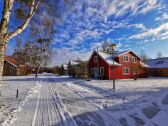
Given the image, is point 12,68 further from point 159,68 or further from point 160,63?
point 160,63

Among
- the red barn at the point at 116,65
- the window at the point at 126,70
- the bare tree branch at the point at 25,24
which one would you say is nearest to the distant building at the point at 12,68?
the red barn at the point at 116,65

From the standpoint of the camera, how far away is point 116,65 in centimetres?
3609

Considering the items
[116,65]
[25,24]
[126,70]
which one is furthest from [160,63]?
[25,24]

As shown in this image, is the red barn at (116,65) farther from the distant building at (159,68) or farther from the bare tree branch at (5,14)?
the bare tree branch at (5,14)

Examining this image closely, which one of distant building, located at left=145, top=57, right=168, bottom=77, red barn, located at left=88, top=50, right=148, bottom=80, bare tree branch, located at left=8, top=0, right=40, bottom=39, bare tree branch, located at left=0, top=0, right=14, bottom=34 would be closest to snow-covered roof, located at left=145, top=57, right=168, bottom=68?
distant building, located at left=145, top=57, right=168, bottom=77

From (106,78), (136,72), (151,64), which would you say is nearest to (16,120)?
(106,78)

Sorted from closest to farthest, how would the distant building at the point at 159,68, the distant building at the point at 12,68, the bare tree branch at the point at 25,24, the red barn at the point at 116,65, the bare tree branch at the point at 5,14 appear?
the bare tree branch at the point at 5,14, the bare tree branch at the point at 25,24, the red barn at the point at 116,65, the distant building at the point at 159,68, the distant building at the point at 12,68

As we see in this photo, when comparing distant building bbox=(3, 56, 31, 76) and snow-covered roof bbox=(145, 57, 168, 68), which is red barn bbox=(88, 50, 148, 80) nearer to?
snow-covered roof bbox=(145, 57, 168, 68)

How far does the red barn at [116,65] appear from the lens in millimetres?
35938

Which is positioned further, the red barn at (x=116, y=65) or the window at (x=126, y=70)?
the window at (x=126, y=70)

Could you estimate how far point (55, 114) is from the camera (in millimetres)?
8914

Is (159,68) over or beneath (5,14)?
beneath

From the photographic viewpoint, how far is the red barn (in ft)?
118

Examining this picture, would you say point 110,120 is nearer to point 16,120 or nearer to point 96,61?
point 16,120
